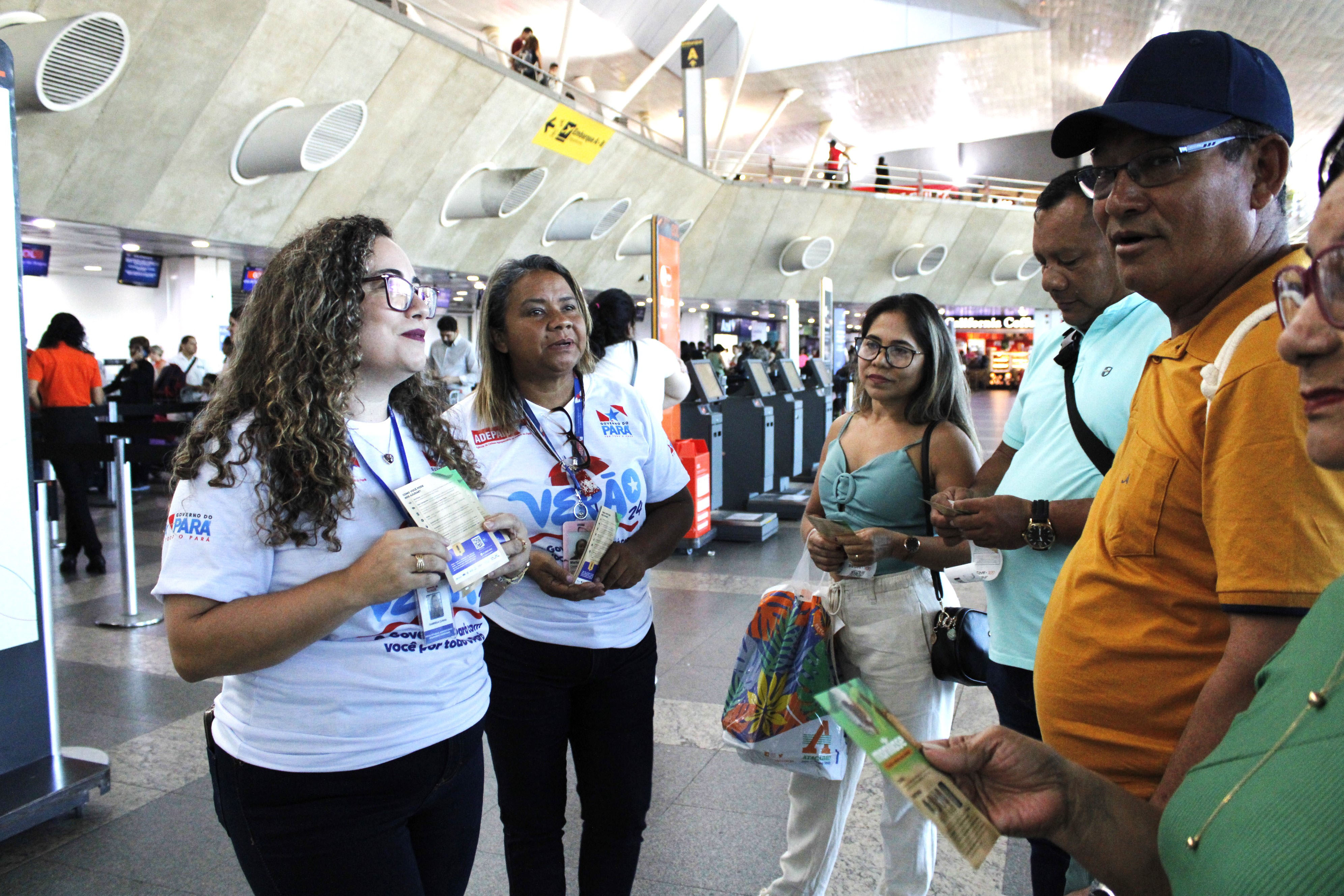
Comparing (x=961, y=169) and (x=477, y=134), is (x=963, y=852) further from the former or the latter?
(x=961, y=169)

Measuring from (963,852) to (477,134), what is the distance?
1311 cm

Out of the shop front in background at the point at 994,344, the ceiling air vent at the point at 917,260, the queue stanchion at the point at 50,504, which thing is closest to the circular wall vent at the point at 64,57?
the queue stanchion at the point at 50,504

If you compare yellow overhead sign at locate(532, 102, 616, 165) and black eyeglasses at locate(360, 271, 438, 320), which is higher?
yellow overhead sign at locate(532, 102, 616, 165)

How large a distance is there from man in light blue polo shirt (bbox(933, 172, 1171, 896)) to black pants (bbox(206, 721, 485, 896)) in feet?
3.80

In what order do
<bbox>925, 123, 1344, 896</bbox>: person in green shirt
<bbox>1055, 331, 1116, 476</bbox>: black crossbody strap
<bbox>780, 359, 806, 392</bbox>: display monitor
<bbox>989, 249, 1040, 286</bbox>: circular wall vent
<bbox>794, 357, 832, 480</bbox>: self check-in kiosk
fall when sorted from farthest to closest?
<bbox>989, 249, 1040, 286</bbox>: circular wall vent < <bbox>794, 357, 832, 480</bbox>: self check-in kiosk < <bbox>780, 359, 806, 392</bbox>: display monitor < <bbox>1055, 331, 1116, 476</bbox>: black crossbody strap < <bbox>925, 123, 1344, 896</bbox>: person in green shirt

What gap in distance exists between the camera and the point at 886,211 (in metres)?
22.9

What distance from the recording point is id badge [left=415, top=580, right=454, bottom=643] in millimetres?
1374

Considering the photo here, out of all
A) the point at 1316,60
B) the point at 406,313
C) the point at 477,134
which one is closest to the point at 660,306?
the point at 406,313

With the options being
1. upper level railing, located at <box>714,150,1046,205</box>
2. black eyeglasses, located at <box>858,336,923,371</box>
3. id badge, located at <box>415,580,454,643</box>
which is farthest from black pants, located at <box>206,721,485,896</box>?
upper level railing, located at <box>714,150,1046,205</box>

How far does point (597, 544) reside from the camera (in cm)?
193

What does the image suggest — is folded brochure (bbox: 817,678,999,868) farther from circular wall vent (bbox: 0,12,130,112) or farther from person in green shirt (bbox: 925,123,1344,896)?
circular wall vent (bbox: 0,12,130,112)

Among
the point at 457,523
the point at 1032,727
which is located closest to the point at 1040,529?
the point at 1032,727

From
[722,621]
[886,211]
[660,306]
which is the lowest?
[722,621]

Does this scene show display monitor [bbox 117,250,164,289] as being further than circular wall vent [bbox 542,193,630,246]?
No
